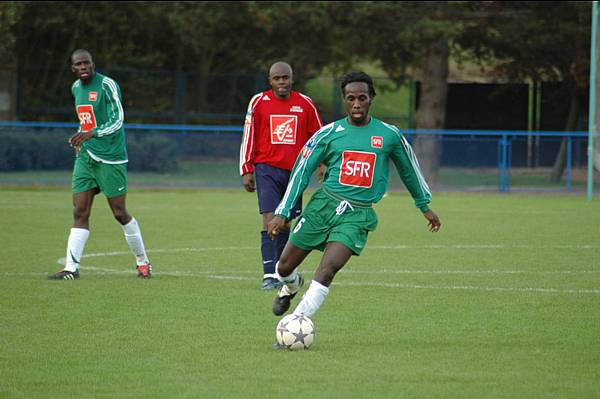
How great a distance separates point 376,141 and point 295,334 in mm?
1507

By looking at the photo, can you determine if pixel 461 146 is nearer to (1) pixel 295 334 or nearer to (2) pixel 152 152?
(2) pixel 152 152

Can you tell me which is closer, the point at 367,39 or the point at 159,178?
the point at 159,178

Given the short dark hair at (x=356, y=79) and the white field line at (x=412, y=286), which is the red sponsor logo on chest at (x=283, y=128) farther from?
the short dark hair at (x=356, y=79)

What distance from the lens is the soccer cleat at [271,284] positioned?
10.6m

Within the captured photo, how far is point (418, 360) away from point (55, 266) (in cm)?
643

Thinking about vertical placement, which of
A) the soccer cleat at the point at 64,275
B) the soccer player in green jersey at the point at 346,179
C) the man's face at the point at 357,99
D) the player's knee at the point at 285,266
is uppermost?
the man's face at the point at 357,99

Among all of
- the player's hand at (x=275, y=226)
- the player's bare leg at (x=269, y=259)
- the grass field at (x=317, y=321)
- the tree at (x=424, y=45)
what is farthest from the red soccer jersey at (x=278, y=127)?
the tree at (x=424, y=45)

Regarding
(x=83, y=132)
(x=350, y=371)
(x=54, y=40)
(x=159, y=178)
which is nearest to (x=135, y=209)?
(x=159, y=178)

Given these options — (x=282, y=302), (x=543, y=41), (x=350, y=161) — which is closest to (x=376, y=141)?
(x=350, y=161)

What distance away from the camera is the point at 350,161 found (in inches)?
311

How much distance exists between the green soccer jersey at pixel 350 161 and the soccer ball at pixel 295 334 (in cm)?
79

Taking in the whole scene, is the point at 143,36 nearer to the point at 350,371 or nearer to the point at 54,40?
the point at 54,40

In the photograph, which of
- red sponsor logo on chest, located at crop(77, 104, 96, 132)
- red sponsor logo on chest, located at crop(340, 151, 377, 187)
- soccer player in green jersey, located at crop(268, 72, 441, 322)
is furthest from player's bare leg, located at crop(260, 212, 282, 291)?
red sponsor logo on chest, located at crop(340, 151, 377, 187)

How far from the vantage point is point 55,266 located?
12.5m
